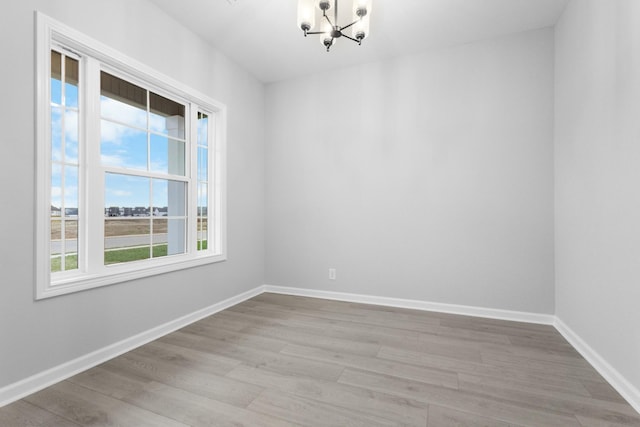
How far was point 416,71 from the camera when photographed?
3.21 meters

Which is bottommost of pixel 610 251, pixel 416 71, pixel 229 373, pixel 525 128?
pixel 229 373

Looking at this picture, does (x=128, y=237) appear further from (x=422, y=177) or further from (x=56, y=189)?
(x=422, y=177)

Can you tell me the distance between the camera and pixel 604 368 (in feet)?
6.15

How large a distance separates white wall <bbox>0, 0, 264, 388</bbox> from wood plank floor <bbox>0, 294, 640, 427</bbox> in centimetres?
25

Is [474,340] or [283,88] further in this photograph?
[283,88]

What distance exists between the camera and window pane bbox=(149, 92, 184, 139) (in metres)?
2.61

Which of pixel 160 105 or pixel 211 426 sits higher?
pixel 160 105

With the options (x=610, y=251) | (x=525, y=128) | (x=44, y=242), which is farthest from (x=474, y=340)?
(x=44, y=242)

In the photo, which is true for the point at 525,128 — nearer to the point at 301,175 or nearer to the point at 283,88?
the point at 301,175

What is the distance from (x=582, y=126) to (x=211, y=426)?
312 cm

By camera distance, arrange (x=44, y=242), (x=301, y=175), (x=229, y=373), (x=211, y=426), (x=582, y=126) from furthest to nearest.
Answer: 1. (x=301, y=175)
2. (x=582, y=126)
3. (x=229, y=373)
4. (x=44, y=242)
5. (x=211, y=426)

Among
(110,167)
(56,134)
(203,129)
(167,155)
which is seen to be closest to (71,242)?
(110,167)

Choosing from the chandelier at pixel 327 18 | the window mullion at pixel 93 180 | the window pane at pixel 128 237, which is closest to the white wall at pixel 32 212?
the window mullion at pixel 93 180

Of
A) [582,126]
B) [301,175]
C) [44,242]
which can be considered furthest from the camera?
[301,175]
